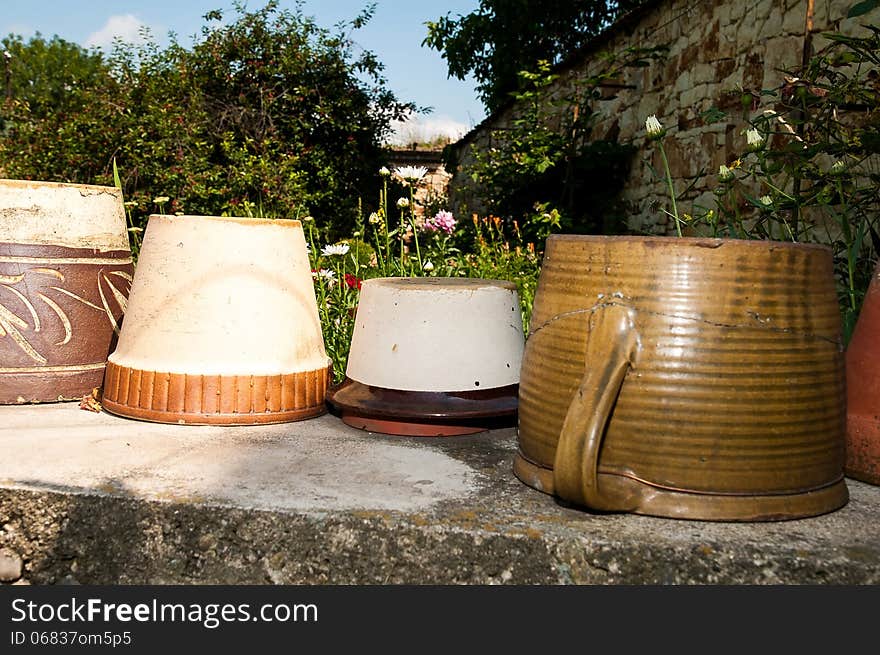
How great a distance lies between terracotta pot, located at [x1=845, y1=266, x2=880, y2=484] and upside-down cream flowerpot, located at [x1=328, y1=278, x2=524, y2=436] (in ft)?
2.04

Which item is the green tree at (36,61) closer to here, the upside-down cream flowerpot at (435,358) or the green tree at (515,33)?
the green tree at (515,33)

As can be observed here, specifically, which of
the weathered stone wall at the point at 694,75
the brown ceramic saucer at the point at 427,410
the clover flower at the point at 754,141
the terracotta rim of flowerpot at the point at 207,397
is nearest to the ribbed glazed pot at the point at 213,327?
the terracotta rim of flowerpot at the point at 207,397

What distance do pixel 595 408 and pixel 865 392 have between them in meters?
0.52

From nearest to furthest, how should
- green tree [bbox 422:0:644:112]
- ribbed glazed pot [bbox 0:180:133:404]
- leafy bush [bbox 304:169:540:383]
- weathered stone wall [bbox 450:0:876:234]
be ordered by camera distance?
1. ribbed glazed pot [bbox 0:180:133:404]
2. leafy bush [bbox 304:169:540:383]
3. weathered stone wall [bbox 450:0:876:234]
4. green tree [bbox 422:0:644:112]

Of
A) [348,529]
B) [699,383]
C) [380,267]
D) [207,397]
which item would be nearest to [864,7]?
[699,383]

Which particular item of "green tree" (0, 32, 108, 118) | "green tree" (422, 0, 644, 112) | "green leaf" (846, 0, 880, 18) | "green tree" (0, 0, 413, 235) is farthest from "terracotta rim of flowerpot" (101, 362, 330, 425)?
"green tree" (0, 32, 108, 118)

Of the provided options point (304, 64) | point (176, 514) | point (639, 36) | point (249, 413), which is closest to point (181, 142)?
point (304, 64)

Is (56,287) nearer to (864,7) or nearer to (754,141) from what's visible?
(754,141)

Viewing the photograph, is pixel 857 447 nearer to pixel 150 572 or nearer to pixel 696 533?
pixel 696 533

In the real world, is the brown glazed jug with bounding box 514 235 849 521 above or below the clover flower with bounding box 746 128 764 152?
below

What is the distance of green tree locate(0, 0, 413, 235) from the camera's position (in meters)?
6.77

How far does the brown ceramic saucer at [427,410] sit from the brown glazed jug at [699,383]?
0.46m

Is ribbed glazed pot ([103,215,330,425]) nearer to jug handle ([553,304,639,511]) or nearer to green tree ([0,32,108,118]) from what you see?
jug handle ([553,304,639,511])

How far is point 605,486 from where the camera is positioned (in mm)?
1245
